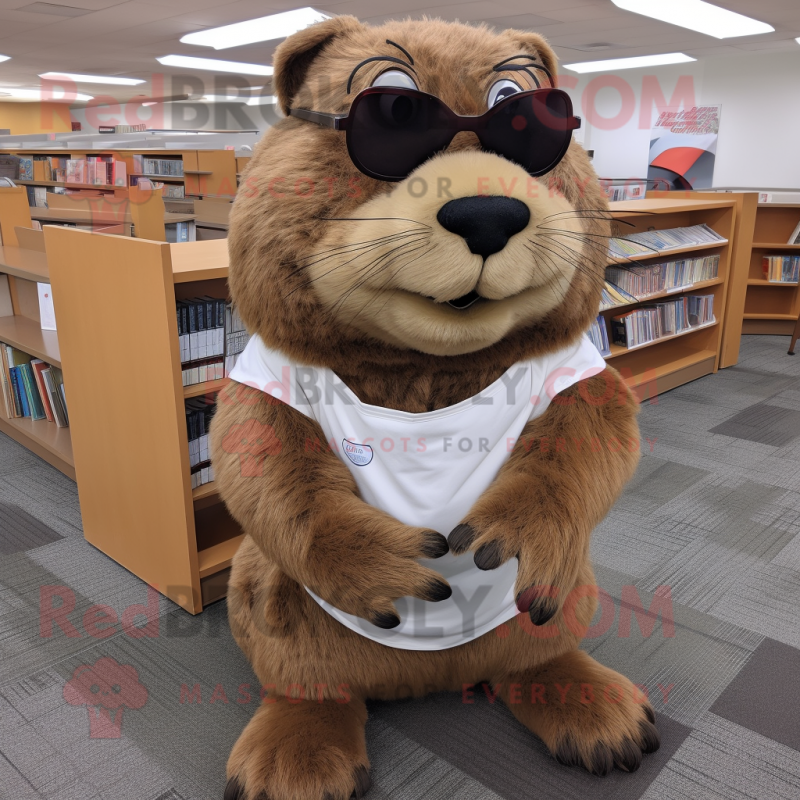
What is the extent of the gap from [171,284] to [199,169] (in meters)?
5.37

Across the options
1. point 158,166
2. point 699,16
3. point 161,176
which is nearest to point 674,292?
point 699,16

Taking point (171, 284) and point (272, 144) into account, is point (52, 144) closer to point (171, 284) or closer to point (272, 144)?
point (171, 284)

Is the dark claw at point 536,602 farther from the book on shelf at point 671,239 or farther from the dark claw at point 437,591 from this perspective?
the book on shelf at point 671,239

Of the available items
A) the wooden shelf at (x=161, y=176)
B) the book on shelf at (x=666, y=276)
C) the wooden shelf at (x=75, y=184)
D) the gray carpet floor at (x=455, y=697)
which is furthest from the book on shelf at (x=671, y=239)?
the wooden shelf at (x=75, y=184)

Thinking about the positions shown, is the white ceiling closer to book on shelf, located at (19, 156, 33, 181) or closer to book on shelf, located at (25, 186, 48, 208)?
book on shelf, located at (19, 156, 33, 181)

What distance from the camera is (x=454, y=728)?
1.59m

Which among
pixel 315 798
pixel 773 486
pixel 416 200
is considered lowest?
pixel 773 486

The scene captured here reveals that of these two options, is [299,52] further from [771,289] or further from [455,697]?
[771,289]

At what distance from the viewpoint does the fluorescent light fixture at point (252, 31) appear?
7691mm

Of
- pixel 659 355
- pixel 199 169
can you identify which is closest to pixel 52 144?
pixel 199 169

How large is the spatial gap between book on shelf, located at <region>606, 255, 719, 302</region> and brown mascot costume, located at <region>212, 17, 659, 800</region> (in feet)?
9.07

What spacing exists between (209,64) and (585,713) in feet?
38.0

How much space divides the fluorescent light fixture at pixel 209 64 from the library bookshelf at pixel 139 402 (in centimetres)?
936

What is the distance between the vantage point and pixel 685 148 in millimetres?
10336
